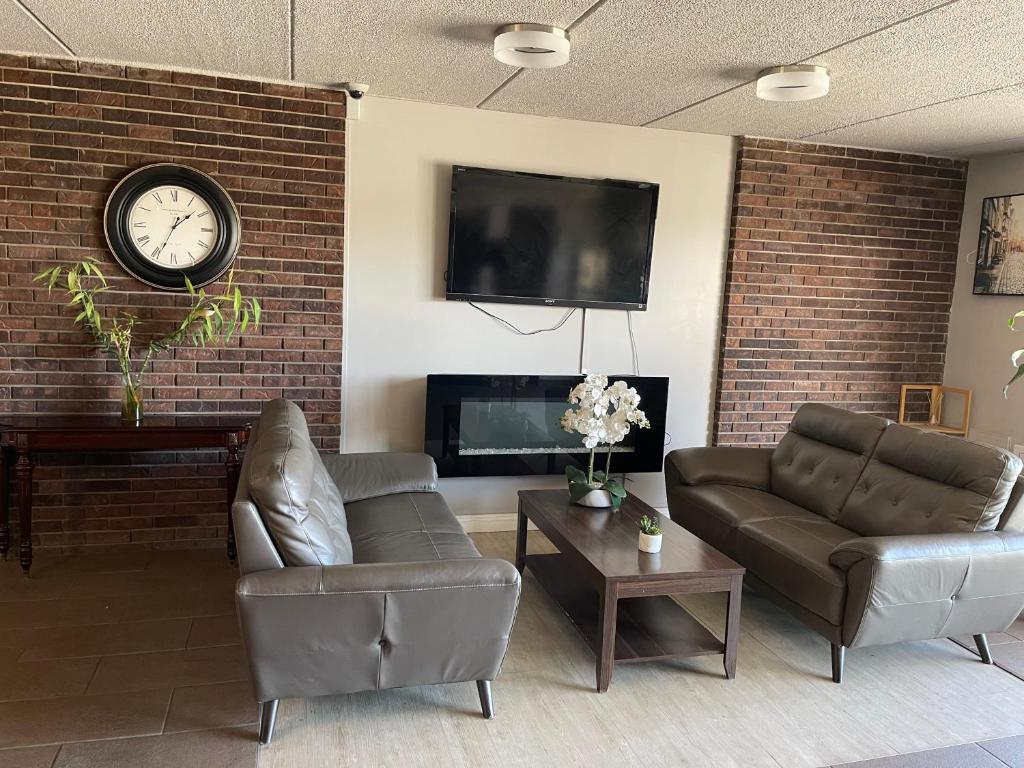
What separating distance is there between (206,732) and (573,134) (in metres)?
3.41

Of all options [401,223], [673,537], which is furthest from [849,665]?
[401,223]

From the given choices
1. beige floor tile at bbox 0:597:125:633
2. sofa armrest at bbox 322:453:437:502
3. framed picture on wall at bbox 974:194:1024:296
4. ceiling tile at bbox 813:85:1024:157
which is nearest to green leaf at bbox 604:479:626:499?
sofa armrest at bbox 322:453:437:502

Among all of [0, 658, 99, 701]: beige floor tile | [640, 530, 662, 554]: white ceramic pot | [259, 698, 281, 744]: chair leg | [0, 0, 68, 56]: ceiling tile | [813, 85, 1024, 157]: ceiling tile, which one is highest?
[813, 85, 1024, 157]: ceiling tile

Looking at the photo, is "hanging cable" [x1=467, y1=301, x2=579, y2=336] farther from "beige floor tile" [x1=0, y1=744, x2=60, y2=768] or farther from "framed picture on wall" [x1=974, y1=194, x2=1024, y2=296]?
"beige floor tile" [x1=0, y1=744, x2=60, y2=768]

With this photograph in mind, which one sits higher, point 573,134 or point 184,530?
point 573,134

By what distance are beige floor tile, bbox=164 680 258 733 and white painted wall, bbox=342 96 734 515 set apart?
1762mm

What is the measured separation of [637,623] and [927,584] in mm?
1056

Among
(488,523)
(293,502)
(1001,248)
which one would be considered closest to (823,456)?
(488,523)

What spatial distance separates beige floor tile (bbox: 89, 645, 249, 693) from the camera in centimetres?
268

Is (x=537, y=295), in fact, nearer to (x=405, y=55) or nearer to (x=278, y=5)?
(x=405, y=55)

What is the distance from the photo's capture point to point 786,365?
487 centimetres

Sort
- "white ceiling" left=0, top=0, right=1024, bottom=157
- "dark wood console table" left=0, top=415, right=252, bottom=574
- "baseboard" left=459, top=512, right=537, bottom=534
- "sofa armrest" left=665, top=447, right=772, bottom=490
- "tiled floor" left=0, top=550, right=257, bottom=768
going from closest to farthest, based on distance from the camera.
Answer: "tiled floor" left=0, top=550, right=257, bottom=768, "white ceiling" left=0, top=0, right=1024, bottom=157, "dark wood console table" left=0, top=415, right=252, bottom=574, "sofa armrest" left=665, top=447, right=772, bottom=490, "baseboard" left=459, top=512, right=537, bottom=534

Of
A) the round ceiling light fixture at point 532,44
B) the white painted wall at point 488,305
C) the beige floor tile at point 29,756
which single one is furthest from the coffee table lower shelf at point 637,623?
the round ceiling light fixture at point 532,44

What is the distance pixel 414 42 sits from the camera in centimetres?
313
